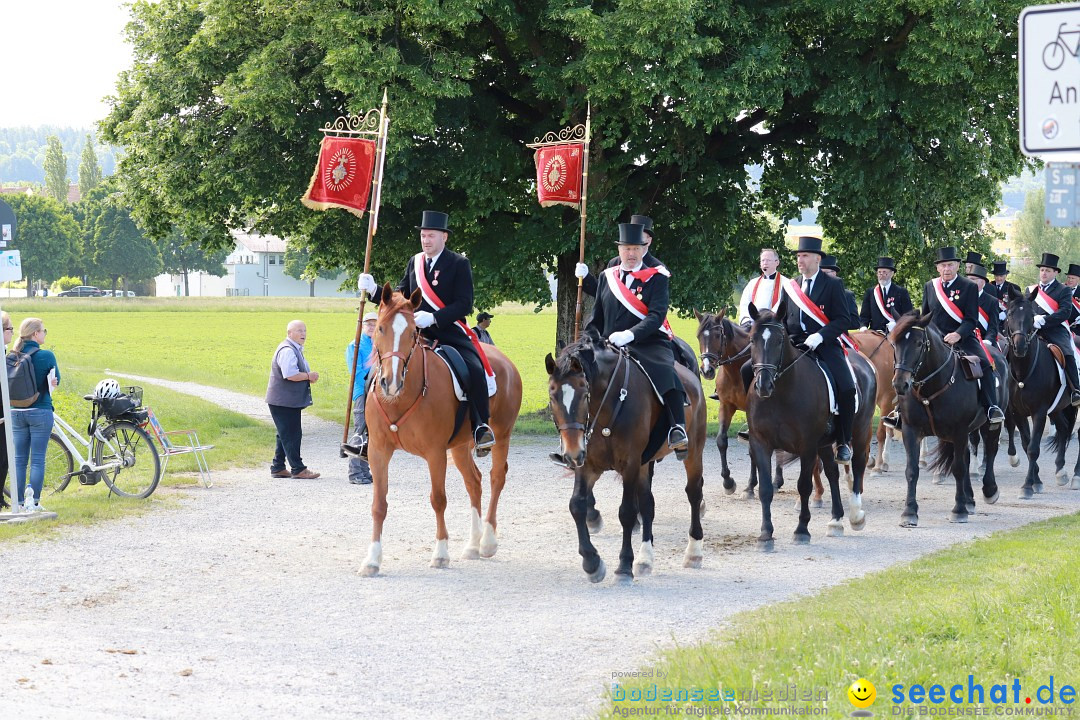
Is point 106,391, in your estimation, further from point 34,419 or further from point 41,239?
point 41,239

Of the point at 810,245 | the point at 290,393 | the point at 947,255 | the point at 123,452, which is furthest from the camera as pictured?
the point at 290,393

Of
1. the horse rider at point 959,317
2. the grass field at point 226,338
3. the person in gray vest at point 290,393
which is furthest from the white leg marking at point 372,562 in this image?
the grass field at point 226,338

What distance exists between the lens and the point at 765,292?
44.2ft

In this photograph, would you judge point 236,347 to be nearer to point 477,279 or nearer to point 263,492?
point 477,279

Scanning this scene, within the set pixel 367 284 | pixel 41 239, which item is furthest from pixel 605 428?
pixel 41 239

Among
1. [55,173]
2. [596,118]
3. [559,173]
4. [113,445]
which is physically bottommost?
[113,445]

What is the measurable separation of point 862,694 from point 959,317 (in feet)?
31.8

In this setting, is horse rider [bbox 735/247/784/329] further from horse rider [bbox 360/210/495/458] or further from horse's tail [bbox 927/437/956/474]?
horse rider [bbox 360/210/495/458]

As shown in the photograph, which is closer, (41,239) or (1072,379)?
(1072,379)

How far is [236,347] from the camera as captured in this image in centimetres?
5328

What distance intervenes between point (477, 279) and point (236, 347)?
32.8 meters

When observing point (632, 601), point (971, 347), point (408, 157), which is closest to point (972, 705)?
point (632, 601)

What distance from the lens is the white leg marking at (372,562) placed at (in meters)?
10.6

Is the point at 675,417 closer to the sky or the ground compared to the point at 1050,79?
closer to the ground
